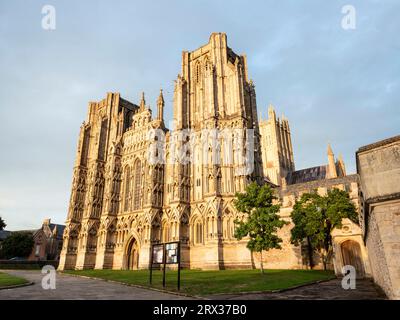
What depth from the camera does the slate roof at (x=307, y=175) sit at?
215 feet

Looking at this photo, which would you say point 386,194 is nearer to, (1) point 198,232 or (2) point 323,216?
(2) point 323,216

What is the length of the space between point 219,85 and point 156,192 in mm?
18168

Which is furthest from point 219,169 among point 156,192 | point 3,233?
point 3,233

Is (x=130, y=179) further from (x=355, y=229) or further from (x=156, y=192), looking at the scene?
(x=355, y=229)

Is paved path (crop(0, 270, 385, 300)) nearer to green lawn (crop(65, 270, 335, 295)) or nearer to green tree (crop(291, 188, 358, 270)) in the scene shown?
green lawn (crop(65, 270, 335, 295))

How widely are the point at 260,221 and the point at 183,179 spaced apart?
49.6 feet

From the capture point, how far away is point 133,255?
1620 inches

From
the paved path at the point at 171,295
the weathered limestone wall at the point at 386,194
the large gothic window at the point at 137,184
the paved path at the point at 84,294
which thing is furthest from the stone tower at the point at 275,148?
the weathered limestone wall at the point at 386,194

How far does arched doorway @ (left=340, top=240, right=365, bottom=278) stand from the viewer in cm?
2297

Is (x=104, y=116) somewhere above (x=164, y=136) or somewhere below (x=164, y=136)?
above

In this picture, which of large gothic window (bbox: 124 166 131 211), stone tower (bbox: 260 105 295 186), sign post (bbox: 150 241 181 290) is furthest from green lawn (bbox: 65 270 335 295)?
stone tower (bbox: 260 105 295 186)

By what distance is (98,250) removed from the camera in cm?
4291
